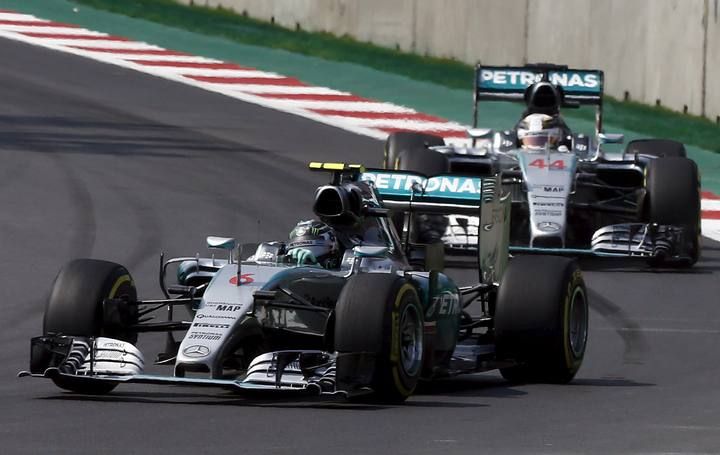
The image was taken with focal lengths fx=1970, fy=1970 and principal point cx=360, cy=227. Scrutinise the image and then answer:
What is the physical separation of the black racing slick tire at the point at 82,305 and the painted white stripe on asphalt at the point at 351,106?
1421 centimetres

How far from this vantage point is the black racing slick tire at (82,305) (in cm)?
1078

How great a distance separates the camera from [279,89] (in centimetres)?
2623

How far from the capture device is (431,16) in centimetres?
2759

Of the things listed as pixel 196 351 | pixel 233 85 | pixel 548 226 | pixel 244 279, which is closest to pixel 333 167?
pixel 244 279

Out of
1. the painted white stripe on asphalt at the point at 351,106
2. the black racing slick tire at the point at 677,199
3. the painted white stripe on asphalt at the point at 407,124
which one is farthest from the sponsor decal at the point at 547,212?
the painted white stripe on asphalt at the point at 351,106

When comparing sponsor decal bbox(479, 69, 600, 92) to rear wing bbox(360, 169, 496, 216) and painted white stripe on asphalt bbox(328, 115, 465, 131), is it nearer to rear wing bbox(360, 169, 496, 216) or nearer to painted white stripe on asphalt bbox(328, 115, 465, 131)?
rear wing bbox(360, 169, 496, 216)

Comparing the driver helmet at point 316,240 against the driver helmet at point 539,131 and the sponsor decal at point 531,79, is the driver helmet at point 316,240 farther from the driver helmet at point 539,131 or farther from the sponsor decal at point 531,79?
the sponsor decal at point 531,79

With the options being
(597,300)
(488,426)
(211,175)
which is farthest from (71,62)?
(488,426)

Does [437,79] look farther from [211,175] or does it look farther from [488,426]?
[488,426]

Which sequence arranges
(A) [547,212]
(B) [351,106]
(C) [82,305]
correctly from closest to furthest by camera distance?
(C) [82,305]
(A) [547,212]
(B) [351,106]

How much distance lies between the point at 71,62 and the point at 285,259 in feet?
53.6

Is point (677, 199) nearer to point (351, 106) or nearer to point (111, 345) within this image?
point (111, 345)

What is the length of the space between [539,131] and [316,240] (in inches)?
303

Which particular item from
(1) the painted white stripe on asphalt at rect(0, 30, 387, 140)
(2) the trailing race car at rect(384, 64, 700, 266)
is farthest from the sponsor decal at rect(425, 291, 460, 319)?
(1) the painted white stripe on asphalt at rect(0, 30, 387, 140)
